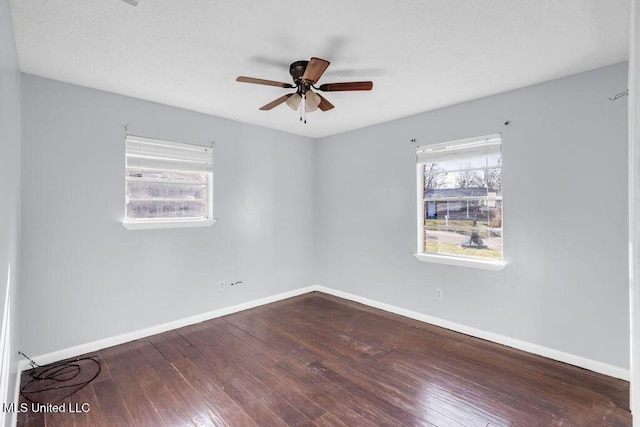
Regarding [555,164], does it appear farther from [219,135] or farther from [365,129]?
[219,135]

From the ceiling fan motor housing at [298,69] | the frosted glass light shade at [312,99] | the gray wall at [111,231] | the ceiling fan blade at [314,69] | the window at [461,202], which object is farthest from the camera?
the window at [461,202]

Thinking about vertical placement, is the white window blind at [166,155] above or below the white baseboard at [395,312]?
above

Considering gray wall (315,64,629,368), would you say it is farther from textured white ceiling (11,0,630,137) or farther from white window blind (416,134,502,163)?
textured white ceiling (11,0,630,137)

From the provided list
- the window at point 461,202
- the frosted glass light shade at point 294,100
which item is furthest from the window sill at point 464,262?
the frosted glass light shade at point 294,100

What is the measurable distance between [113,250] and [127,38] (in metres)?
1.98

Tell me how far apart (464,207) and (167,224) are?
3317mm

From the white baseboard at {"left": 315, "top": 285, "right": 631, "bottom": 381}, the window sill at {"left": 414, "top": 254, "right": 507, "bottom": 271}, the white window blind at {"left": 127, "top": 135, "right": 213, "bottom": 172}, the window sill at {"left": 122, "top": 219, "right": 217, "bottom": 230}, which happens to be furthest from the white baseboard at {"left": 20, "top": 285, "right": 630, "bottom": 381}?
the white window blind at {"left": 127, "top": 135, "right": 213, "bottom": 172}

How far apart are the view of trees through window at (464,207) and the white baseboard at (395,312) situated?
80 centimetres

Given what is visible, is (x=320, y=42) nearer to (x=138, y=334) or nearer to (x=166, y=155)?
(x=166, y=155)

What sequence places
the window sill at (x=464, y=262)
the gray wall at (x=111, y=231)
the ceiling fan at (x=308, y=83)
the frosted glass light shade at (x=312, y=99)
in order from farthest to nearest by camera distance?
the window sill at (x=464, y=262)
the gray wall at (x=111, y=231)
the frosted glass light shade at (x=312, y=99)
the ceiling fan at (x=308, y=83)

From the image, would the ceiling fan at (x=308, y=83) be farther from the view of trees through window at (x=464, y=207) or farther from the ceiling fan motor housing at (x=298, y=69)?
the view of trees through window at (x=464, y=207)

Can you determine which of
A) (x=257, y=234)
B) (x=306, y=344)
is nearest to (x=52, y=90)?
(x=257, y=234)

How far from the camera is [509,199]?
3.05 m

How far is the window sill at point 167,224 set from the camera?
3129 millimetres
